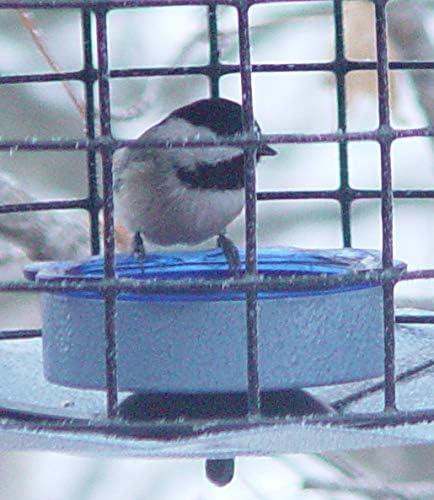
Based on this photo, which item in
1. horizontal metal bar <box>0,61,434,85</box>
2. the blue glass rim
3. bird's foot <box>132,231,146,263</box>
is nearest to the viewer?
the blue glass rim

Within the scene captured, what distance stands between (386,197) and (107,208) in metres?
0.34

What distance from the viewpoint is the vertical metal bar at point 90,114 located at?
2533mm

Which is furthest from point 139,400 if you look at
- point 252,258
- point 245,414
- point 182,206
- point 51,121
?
point 51,121

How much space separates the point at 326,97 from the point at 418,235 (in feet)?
1.43

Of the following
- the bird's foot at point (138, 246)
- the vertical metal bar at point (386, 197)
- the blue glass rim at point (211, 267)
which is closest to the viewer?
the vertical metal bar at point (386, 197)

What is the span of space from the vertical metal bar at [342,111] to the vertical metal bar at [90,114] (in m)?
0.41

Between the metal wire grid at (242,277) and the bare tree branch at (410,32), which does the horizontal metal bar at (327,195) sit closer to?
the bare tree branch at (410,32)

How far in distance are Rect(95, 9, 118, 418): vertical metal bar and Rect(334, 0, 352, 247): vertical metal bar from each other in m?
0.77

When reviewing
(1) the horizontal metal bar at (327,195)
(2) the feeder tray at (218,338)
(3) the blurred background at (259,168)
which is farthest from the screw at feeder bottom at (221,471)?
(3) the blurred background at (259,168)

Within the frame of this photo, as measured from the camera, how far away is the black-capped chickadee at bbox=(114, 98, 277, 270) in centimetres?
243

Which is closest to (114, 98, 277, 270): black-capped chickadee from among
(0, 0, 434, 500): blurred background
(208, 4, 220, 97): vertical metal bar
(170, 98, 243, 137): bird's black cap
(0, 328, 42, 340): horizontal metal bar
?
(170, 98, 243, 137): bird's black cap

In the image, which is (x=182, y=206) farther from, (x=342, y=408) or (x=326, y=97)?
(x=326, y=97)

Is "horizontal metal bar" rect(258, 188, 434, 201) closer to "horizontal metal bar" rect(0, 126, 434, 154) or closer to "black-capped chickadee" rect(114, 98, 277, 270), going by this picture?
"black-capped chickadee" rect(114, 98, 277, 270)

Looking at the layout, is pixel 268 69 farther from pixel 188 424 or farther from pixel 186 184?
pixel 188 424
